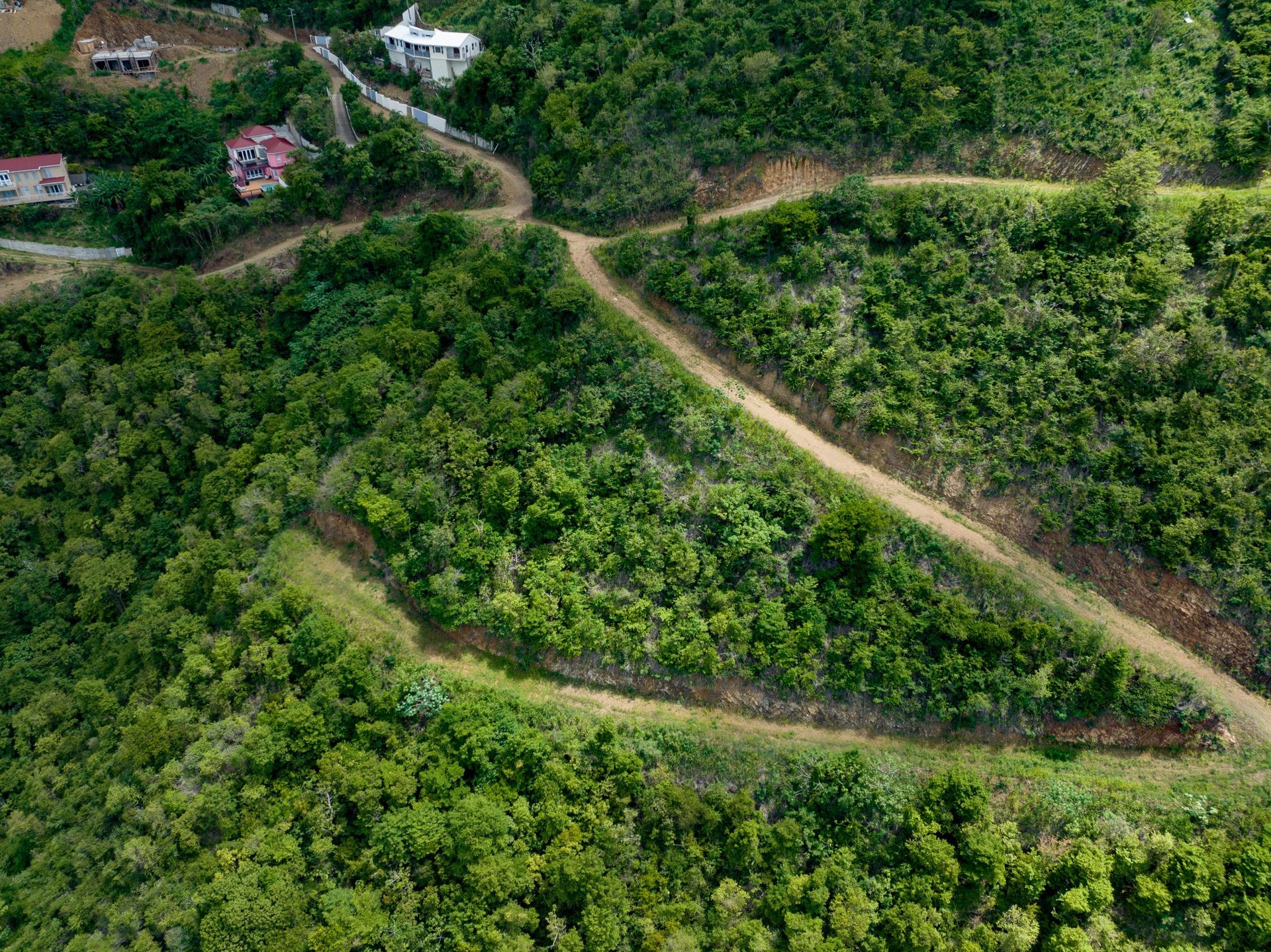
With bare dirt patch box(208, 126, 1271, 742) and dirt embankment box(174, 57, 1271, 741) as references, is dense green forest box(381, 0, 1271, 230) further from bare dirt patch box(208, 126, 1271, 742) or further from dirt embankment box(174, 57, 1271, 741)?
bare dirt patch box(208, 126, 1271, 742)

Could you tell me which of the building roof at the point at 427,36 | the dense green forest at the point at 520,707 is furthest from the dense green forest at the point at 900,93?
the building roof at the point at 427,36

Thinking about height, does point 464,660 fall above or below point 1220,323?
below

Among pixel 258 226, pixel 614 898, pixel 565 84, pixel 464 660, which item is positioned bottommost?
pixel 614 898

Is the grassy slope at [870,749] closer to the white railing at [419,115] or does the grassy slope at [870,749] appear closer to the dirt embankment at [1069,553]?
the dirt embankment at [1069,553]

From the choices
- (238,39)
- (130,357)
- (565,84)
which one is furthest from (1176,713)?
(238,39)

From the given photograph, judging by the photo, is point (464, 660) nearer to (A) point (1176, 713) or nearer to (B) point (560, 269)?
(B) point (560, 269)

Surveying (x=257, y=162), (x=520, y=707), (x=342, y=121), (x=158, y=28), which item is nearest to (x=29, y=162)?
(x=257, y=162)

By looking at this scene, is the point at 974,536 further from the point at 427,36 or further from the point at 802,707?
the point at 427,36
